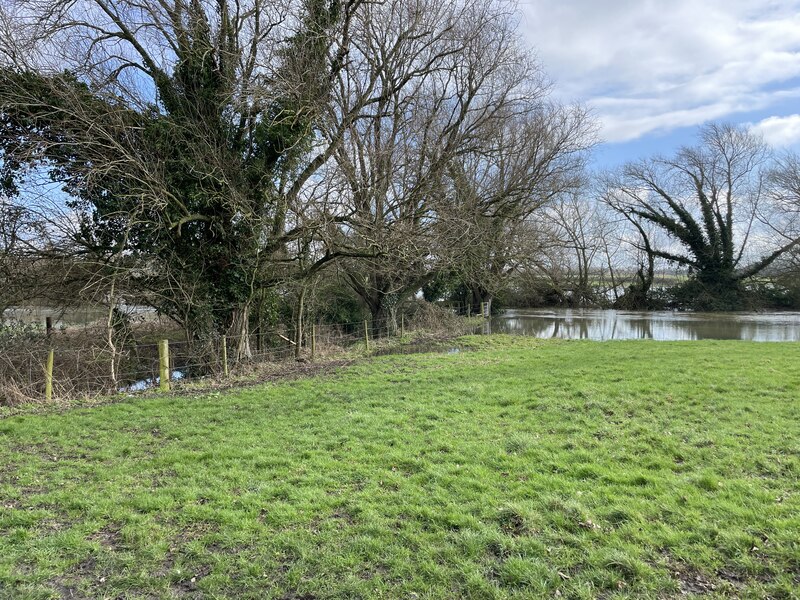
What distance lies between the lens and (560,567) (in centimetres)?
290

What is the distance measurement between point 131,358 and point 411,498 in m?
9.38

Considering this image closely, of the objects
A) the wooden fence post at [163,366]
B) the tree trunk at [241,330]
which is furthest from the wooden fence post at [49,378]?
the tree trunk at [241,330]

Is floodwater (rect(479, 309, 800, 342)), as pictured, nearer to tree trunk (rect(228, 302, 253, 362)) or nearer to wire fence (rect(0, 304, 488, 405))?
wire fence (rect(0, 304, 488, 405))

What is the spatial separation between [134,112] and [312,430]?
836cm

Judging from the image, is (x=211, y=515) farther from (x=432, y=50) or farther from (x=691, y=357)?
(x=432, y=50)

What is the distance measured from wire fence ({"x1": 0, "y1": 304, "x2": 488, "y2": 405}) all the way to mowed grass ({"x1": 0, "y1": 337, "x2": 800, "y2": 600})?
5.99ft

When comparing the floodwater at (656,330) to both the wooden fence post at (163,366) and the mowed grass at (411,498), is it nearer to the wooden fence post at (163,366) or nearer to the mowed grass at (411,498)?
the mowed grass at (411,498)

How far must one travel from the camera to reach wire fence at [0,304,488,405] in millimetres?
8570

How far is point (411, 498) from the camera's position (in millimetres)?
3906

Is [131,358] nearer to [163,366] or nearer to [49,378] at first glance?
[163,366]

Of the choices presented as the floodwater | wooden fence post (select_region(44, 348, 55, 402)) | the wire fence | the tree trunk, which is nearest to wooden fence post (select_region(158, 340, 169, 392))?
the wire fence

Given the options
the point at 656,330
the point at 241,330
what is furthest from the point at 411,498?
the point at 656,330

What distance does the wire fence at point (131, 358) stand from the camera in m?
8.57

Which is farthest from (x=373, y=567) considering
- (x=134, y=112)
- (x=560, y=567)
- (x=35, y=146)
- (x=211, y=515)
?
(x=134, y=112)
